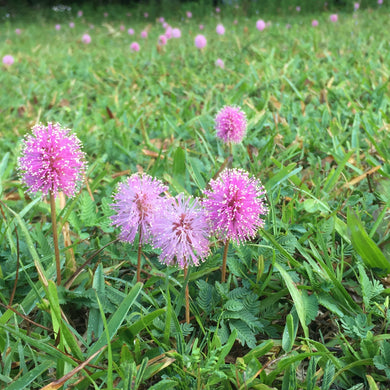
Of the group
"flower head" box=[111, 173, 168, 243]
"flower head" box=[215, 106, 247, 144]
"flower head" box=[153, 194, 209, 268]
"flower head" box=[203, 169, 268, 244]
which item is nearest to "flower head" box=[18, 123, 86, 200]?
"flower head" box=[111, 173, 168, 243]

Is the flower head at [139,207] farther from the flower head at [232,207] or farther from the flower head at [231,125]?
the flower head at [231,125]

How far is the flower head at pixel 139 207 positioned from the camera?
1.31 meters

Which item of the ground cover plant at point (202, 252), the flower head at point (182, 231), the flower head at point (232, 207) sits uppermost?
A: the flower head at point (232, 207)

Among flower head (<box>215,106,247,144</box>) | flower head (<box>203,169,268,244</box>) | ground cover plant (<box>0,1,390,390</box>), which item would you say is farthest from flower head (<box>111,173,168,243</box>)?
flower head (<box>215,106,247,144</box>)

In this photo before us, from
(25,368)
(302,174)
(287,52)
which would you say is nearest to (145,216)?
(25,368)

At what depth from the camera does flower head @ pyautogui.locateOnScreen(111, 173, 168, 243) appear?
4.31 ft

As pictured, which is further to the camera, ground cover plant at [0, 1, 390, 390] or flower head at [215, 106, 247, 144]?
flower head at [215, 106, 247, 144]

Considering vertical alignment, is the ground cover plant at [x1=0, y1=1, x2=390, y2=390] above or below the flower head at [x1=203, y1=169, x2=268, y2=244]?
below

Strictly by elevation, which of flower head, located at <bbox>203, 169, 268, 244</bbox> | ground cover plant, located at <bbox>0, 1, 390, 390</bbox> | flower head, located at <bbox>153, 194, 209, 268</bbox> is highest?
flower head, located at <bbox>203, 169, 268, 244</bbox>

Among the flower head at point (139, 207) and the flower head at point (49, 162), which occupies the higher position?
the flower head at point (49, 162)

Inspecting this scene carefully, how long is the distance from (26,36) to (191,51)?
5.30 metres

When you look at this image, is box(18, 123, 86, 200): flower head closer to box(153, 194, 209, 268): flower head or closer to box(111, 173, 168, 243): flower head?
box(111, 173, 168, 243): flower head

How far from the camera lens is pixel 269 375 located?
3.95ft

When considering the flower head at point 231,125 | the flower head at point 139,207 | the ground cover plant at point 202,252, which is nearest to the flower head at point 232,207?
the ground cover plant at point 202,252
